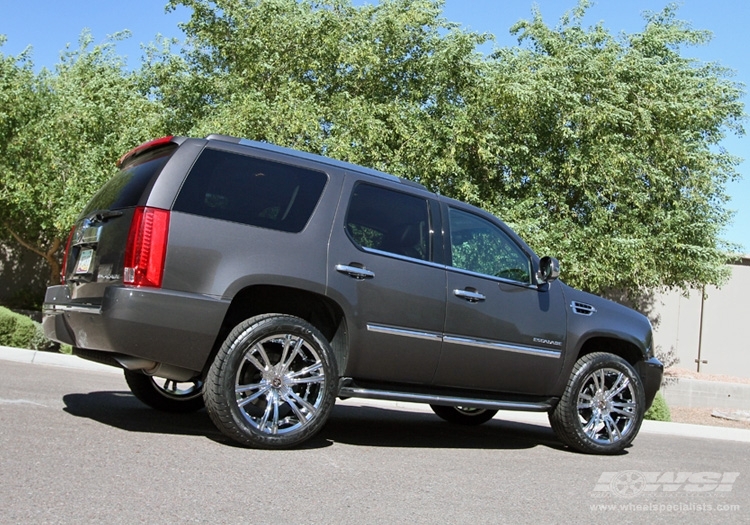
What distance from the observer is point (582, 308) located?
7246 mm

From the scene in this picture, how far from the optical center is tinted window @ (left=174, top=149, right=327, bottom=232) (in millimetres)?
5461

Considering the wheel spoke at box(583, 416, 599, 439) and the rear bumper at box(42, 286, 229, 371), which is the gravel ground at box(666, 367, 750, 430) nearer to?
the wheel spoke at box(583, 416, 599, 439)

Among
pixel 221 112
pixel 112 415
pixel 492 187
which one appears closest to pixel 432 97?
pixel 492 187

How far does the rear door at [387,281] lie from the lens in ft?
19.2

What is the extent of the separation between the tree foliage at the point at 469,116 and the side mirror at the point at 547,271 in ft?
33.7

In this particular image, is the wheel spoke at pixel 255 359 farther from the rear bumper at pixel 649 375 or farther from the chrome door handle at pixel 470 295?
the rear bumper at pixel 649 375

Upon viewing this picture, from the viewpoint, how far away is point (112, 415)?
639 cm

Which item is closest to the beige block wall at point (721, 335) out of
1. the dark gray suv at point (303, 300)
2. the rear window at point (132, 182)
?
the dark gray suv at point (303, 300)

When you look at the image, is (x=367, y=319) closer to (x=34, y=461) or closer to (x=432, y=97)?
(x=34, y=461)

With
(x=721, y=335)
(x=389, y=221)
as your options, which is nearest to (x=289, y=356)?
(x=389, y=221)

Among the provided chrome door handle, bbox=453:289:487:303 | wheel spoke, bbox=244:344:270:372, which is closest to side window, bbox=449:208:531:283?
chrome door handle, bbox=453:289:487:303

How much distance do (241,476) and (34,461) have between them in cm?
109

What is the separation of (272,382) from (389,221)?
154 centimetres

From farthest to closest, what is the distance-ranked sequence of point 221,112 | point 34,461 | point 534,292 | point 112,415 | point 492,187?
point 492,187 → point 221,112 → point 534,292 → point 112,415 → point 34,461
